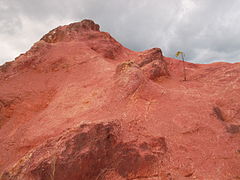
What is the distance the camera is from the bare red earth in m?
5.92

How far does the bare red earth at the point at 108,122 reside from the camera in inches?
233

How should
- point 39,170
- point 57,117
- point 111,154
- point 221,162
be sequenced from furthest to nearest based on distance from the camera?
point 57,117 < point 221,162 < point 111,154 < point 39,170

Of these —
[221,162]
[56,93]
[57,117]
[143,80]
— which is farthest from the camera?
[56,93]

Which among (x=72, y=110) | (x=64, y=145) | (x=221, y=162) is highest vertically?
(x=72, y=110)

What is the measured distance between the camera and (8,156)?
23.2 ft

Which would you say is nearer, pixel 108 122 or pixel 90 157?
pixel 90 157

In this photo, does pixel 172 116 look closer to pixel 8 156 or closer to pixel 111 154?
pixel 111 154

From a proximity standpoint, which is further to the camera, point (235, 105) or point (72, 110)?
point (235, 105)

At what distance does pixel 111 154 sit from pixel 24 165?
9.84 feet

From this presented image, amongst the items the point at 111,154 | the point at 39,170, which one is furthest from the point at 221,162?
the point at 39,170

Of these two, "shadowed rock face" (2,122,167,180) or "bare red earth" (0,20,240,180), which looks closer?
"shadowed rock face" (2,122,167,180)

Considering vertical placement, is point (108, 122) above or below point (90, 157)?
above

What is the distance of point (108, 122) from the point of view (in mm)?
6648

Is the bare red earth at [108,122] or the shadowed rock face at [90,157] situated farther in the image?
the bare red earth at [108,122]
